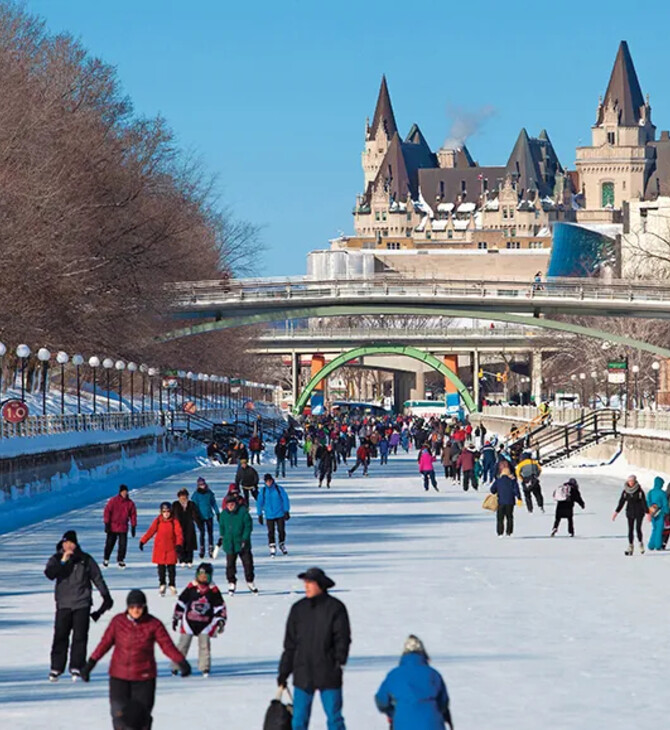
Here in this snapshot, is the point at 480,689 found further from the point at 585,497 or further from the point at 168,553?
the point at 585,497

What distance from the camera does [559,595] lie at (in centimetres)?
2030

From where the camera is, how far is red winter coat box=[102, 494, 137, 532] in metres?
22.4

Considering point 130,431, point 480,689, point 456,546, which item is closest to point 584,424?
point 130,431

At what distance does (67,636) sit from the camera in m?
14.3

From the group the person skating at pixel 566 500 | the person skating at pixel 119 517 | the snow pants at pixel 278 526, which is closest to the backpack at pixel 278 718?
the person skating at pixel 119 517

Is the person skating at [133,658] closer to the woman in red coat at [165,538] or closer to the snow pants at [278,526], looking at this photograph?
the woman in red coat at [165,538]

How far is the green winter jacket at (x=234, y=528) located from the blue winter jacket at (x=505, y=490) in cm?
896

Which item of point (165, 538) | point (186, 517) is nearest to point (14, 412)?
point (186, 517)

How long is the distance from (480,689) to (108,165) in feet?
129

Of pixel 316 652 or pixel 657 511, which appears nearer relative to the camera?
pixel 316 652

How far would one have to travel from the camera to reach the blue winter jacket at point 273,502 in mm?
23469

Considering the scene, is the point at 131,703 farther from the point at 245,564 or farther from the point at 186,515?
the point at 186,515

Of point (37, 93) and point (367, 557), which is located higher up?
point (37, 93)

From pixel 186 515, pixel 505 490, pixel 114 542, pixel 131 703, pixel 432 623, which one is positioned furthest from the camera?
pixel 505 490
